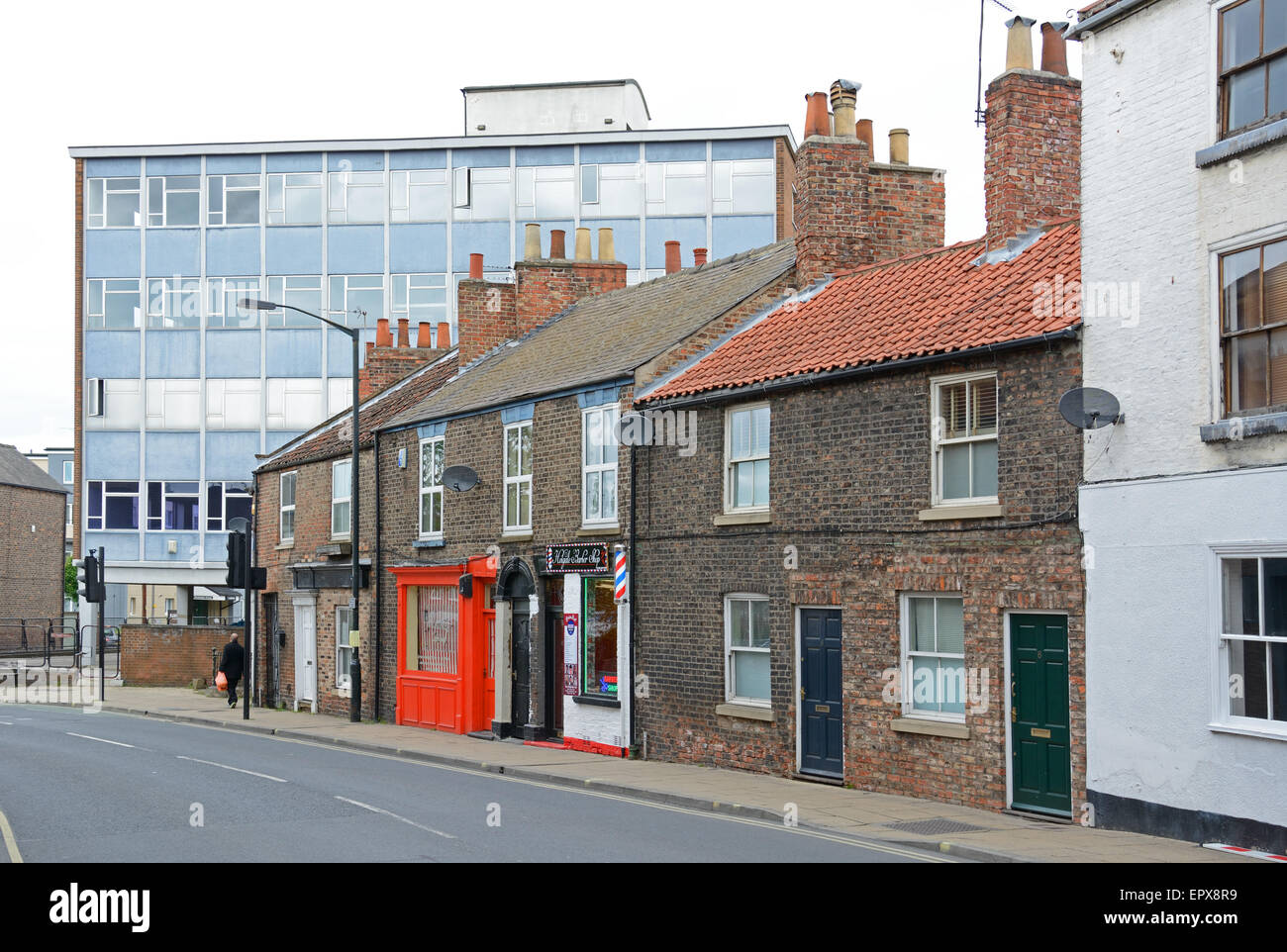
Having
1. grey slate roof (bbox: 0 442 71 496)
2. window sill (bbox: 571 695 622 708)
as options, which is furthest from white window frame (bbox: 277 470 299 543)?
grey slate roof (bbox: 0 442 71 496)

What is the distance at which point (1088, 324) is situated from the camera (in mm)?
14570

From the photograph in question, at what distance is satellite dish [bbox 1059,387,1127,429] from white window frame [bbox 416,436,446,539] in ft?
50.1

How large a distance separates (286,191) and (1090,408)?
43.4m

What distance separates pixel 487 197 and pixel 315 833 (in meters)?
40.5

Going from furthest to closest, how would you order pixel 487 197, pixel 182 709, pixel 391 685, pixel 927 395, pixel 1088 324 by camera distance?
pixel 487 197 → pixel 182 709 → pixel 391 685 → pixel 927 395 → pixel 1088 324

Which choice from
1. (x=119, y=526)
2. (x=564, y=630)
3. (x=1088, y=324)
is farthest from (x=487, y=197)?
(x=1088, y=324)

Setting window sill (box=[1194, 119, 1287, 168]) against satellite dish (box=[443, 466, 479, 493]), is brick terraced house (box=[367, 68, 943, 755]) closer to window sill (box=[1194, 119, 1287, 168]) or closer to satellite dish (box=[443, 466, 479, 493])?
satellite dish (box=[443, 466, 479, 493])

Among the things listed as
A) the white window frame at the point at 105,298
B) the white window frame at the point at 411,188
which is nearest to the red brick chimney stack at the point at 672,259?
the white window frame at the point at 411,188

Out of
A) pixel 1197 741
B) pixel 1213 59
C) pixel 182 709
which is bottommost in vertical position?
pixel 182 709

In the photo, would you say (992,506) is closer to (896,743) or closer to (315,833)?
(896,743)

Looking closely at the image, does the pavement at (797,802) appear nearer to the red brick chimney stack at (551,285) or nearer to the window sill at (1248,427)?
the window sill at (1248,427)

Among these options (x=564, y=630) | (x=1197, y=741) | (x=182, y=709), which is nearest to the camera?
(x=1197, y=741)

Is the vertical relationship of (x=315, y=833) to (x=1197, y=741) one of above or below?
below

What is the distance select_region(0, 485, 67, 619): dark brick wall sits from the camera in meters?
69.3
